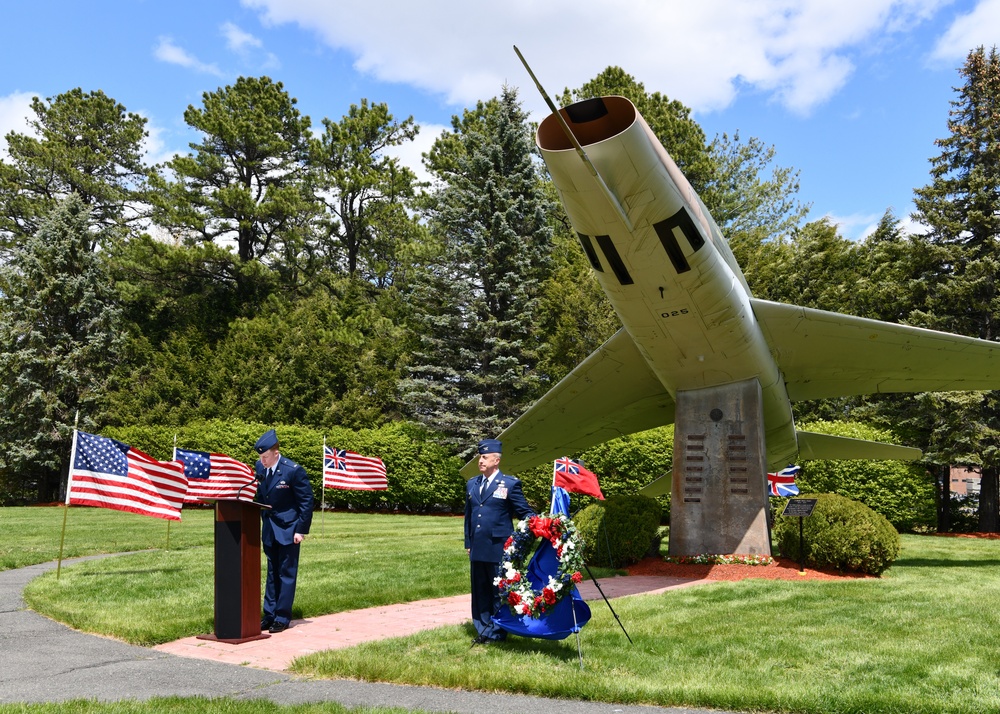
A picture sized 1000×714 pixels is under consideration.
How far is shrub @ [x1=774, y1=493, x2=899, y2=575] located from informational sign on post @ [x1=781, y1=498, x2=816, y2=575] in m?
0.07

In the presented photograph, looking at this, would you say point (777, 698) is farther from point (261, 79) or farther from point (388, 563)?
point (261, 79)

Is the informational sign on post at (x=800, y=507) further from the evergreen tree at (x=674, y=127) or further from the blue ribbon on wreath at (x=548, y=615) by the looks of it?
the evergreen tree at (x=674, y=127)

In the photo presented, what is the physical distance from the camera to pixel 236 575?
7035 millimetres

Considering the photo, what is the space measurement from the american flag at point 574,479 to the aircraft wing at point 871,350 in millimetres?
3750

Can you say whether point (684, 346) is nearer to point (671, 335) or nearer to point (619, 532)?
point (671, 335)

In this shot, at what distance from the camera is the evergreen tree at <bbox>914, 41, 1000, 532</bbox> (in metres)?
24.0

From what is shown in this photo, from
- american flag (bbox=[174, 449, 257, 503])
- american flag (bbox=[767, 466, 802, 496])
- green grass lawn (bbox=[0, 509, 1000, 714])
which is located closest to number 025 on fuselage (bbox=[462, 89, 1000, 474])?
american flag (bbox=[767, 466, 802, 496])

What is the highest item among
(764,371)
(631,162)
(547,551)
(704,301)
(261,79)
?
(261,79)

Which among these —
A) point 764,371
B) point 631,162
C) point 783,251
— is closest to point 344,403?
point 783,251

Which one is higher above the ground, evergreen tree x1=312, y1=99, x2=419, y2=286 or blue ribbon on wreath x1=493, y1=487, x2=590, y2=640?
evergreen tree x1=312, y1=99, x2=419, y2=286

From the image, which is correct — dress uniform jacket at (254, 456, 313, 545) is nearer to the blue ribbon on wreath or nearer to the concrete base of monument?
the blue ribbon on wreath

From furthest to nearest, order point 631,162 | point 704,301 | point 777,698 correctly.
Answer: point 704,301 → point 631,162 → point 777,698

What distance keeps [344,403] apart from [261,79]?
2112 cm

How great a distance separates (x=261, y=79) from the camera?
43.6m
